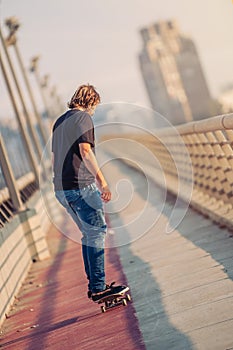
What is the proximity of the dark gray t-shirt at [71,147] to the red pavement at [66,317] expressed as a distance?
1132mm

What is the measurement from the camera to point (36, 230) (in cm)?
1327

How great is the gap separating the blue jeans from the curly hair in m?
0.69

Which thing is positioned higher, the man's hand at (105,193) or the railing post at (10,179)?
the man's hand at (105,193)

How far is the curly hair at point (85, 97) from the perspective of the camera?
6.87 m

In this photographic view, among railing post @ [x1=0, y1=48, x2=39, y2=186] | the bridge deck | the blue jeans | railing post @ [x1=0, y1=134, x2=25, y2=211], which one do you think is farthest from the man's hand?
railing post @ [x1=0, y1=48, x2=39, y2=186]

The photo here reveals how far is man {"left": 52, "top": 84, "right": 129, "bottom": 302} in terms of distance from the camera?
22.2 feet

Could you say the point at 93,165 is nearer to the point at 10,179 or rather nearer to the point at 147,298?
the point at 147,298

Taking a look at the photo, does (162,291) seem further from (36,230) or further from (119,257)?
(36,230)

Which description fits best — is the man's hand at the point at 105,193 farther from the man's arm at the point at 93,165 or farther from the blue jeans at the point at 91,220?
the blue jeans at the point at 91,220

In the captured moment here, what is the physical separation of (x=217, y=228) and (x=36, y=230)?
13.3ft

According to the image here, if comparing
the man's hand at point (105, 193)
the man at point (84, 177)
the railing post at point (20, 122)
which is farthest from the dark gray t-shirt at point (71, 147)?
the railing post at point (20, 122)

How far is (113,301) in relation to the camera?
7.12 metres

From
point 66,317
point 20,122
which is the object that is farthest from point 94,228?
point 20,122

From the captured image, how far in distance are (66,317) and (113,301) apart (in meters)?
0.54
